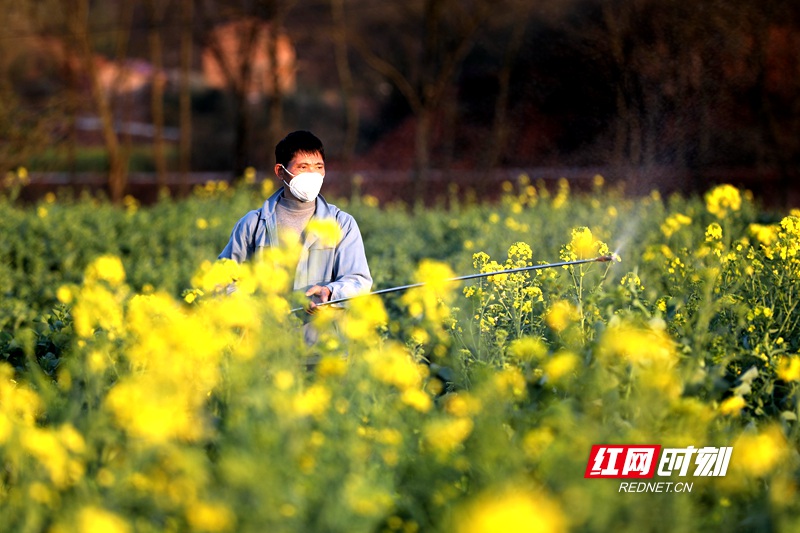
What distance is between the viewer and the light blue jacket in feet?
17.8

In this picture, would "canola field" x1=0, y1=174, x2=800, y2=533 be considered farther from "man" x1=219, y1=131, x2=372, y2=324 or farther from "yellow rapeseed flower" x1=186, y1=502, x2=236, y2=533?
"man" x1=219, y1=131, x2=372, y2=324

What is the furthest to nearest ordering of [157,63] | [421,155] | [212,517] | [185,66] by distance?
[185,66]
[157,63]
[421,155]
[212,517]

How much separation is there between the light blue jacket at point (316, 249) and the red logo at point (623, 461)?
2.10m

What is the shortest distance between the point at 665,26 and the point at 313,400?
67.5 ft

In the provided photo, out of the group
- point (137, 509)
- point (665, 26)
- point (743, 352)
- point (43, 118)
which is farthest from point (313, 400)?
point (665, 26)

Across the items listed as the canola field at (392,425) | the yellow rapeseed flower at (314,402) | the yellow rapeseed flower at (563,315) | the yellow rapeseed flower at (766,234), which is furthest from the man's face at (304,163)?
the yellow rapeseed flower at (766,234)

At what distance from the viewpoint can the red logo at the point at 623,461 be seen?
338 cm

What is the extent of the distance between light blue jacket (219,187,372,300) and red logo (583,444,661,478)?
82.7 inches

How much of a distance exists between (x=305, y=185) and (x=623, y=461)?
246cm

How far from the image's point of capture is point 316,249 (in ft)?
17.8

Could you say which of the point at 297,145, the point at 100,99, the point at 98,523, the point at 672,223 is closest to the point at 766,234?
the point at 672,223

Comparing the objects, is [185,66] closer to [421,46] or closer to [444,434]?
[421,46]

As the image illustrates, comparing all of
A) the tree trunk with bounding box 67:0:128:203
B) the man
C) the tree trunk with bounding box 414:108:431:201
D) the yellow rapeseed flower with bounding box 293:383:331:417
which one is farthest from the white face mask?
the tree trunk with bounding box 67:0:128:203

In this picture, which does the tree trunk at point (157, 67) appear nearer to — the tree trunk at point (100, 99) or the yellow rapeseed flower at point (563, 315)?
the tree trunk at point (100, 99)
